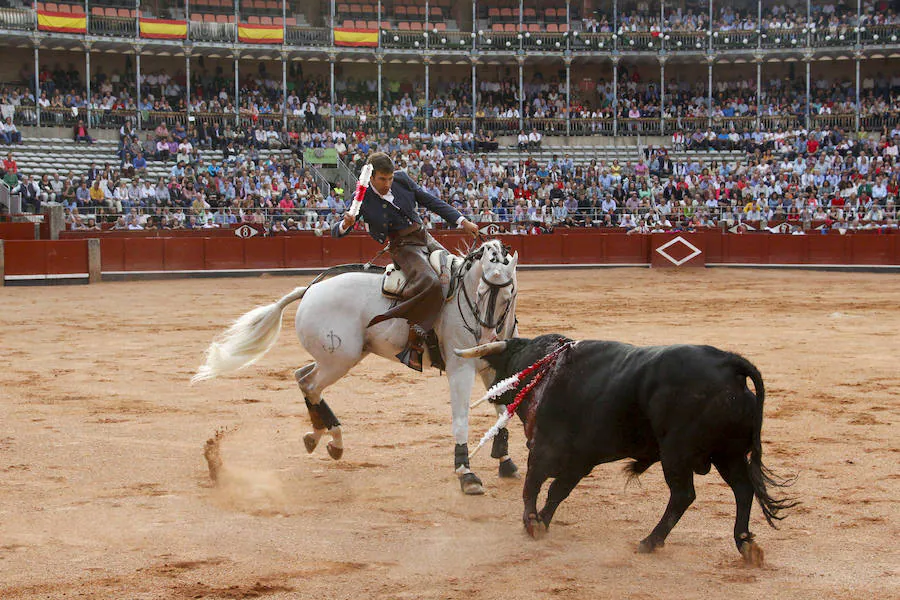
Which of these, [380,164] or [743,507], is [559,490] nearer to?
[743,507]

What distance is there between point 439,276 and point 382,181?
27.5 inches

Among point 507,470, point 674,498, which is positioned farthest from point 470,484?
point 674,498

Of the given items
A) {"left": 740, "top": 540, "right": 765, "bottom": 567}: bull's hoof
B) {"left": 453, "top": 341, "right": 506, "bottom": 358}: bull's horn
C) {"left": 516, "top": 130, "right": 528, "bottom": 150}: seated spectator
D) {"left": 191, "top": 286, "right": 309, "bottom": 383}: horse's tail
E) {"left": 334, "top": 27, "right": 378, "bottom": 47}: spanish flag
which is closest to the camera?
{"left": 740, "top": 540, "right": 765, "bottom": 567}: bull's hoof

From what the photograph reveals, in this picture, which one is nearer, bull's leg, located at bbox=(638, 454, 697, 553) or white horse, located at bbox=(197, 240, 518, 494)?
bull's leg, located at bbox=(638, 454, 697, 553)

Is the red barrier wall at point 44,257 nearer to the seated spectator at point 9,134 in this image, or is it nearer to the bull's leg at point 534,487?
the seated spectator at point 9,134

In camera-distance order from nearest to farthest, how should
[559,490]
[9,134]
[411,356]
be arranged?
[559,490] → [411,356] → [9,134]

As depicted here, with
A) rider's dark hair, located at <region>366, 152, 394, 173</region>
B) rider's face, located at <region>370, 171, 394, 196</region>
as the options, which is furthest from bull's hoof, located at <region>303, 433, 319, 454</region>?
rider's dark hair, located at <region>366, 152, 394, 173</region>

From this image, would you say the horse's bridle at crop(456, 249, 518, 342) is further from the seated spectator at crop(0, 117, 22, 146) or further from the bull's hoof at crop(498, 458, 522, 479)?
the seated spectator at crop(0, 117, 22, 146)

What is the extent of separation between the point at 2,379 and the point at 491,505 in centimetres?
634

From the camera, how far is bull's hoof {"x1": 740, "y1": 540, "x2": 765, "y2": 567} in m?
4.61

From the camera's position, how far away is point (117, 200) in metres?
26.9

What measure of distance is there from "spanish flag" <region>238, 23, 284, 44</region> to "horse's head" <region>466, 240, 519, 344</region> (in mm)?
32478

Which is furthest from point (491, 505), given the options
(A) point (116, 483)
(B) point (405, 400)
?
(B) point (405, 400)

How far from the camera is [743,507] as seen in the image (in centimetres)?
465
